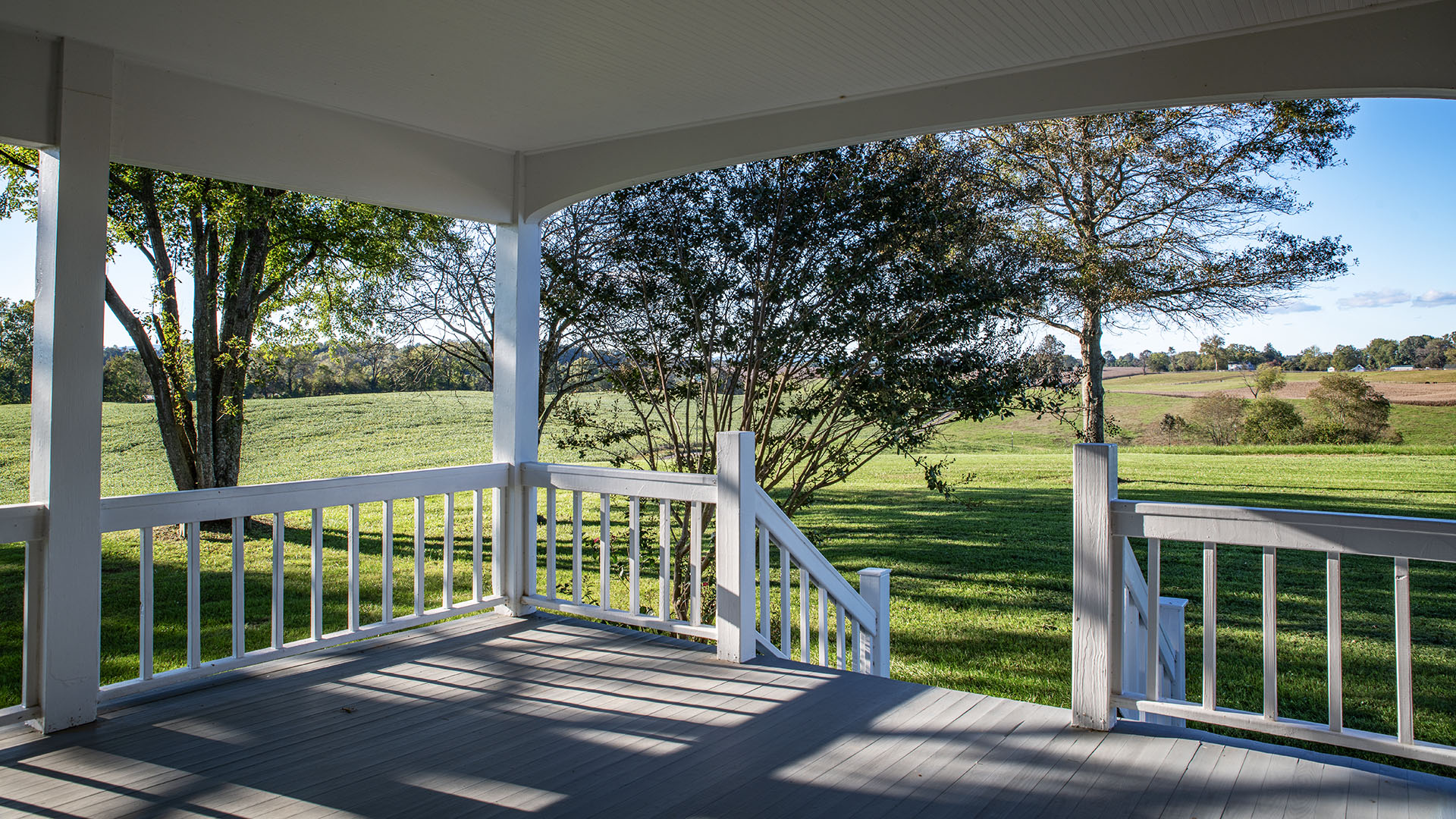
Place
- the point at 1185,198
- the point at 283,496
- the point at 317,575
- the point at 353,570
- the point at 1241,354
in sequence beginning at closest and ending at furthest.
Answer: the point at 283,496, the point at 317,575, the point at 353,570, the point at 1185,198, the point at 1241,354

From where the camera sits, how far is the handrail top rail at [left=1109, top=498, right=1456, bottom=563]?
2457 mm

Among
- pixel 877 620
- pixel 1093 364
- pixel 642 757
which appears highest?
pixel 1093 364

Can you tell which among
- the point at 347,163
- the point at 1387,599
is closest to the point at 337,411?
the point at 347,163

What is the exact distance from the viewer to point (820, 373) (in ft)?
19.4

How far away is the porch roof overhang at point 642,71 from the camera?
9.27ft

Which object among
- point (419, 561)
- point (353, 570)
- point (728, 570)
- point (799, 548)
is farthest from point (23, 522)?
point (799, 548)

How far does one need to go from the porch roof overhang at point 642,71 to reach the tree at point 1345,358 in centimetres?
942

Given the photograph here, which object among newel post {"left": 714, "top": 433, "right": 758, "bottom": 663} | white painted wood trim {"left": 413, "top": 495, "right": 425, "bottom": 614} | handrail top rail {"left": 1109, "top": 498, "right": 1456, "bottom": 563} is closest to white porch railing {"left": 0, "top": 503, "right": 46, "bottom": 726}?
white painted wood trim {"left": 413, "top": 495, "right": 425, "bottom": 614}

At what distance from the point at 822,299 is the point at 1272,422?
28.0ft

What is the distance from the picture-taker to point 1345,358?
35.5ft

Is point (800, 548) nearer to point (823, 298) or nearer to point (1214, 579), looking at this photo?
point (1214, 579)

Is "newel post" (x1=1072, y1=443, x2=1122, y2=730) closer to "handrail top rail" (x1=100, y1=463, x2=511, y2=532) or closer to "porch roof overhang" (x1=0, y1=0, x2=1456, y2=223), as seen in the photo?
"porch roof overhang" (x1=0, y1=0, x2=1456, y2=223)

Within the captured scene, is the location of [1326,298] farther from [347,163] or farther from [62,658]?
[62,658]

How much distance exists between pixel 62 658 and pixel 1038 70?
4075 millimetres
